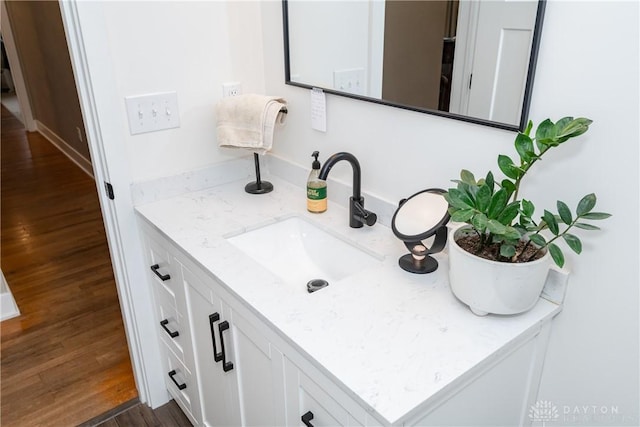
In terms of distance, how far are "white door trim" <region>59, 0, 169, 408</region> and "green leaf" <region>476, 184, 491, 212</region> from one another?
3.71 feet

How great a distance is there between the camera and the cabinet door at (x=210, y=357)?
1.38 metres

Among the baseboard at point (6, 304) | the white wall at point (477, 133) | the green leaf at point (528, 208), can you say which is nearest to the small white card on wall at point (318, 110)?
the white wall at point (477, 133)

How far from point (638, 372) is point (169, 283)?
4.23 feet

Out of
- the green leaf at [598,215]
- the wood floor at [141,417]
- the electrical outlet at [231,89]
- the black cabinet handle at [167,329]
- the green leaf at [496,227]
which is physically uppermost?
the electrical outlet at [231,89]

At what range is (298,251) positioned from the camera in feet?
5.24

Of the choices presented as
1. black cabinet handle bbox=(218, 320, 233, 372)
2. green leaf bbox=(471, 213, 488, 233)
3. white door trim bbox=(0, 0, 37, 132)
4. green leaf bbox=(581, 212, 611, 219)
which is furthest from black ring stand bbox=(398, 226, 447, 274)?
white door trim bbox=(0, 0, 37, 132)

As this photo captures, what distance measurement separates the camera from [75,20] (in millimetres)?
1412

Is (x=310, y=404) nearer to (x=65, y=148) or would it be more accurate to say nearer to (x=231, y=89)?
(x=231, y=89)

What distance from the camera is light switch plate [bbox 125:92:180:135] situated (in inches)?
62.6

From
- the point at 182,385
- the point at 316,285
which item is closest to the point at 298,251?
the point at 316,285

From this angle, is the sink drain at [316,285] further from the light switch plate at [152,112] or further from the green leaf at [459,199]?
the light switch plate at [152,112]

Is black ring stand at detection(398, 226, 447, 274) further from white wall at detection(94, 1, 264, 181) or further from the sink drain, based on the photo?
white wall at detection(94, 1, 264, 181)

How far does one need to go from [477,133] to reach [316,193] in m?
0.56

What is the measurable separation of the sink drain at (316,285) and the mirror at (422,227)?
26cm
